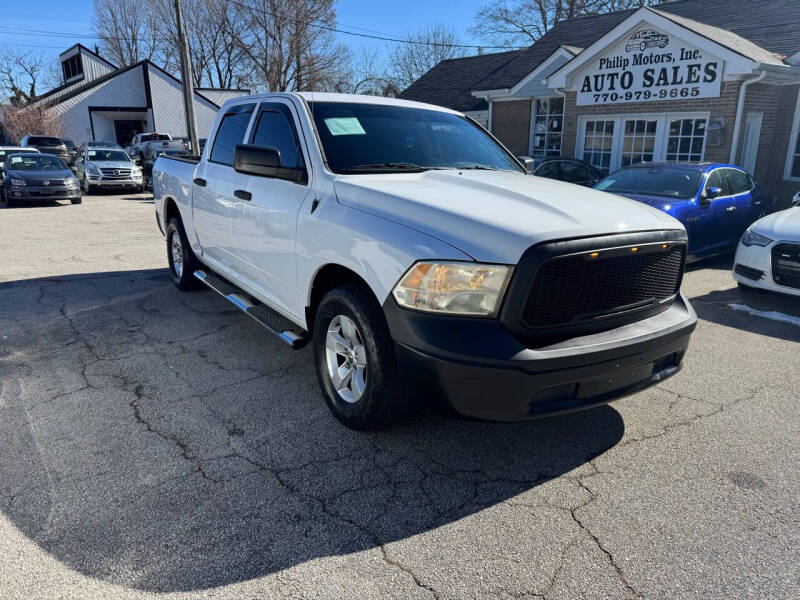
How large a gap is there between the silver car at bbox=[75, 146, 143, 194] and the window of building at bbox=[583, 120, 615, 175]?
14.8m

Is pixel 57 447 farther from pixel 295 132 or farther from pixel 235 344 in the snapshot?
pixel 295 132

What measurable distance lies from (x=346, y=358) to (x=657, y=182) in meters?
6.85

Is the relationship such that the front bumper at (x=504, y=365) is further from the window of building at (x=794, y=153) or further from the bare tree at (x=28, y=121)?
the bare tree at (x=28, y=121)

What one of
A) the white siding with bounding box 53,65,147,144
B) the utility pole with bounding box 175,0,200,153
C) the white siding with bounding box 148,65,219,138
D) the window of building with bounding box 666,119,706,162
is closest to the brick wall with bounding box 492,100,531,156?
the window of building with bounding box 666,119,706,162

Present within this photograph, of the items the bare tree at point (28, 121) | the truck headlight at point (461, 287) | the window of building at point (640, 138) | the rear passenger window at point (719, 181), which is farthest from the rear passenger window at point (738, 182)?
the bare tree at point (28, 121)

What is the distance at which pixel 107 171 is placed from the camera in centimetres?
→ 1967

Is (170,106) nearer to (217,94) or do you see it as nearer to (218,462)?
(217,94)

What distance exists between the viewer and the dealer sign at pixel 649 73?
1238cm

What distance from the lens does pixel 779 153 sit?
1327 cm

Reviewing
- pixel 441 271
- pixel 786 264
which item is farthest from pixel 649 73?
pixel 441 271

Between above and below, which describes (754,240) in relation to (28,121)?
below

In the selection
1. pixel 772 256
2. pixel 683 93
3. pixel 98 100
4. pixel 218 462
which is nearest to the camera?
pixel 218 462

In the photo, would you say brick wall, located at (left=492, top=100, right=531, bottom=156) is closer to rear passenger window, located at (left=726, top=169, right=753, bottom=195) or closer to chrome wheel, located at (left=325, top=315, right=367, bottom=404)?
rear passenger window, located at (left=726, top=169, right=753, bottom=195)

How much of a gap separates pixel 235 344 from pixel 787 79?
1317cm
